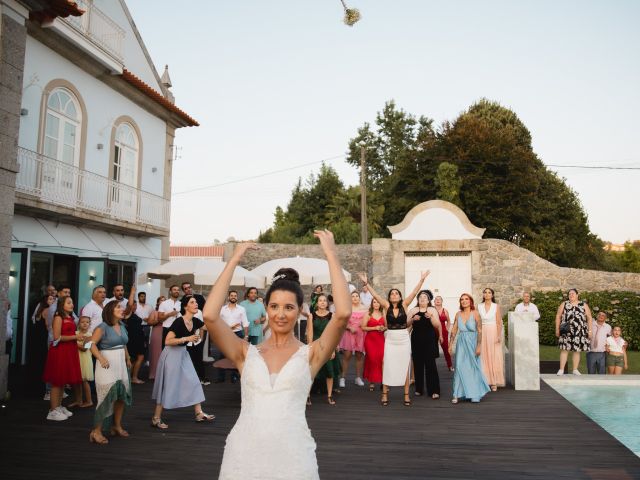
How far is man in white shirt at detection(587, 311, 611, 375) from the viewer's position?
1088 cm

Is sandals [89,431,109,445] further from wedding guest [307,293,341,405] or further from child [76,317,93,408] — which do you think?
wedding guest [307,293,341,405]

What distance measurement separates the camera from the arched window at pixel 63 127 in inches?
534

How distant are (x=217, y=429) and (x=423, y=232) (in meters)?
14.5

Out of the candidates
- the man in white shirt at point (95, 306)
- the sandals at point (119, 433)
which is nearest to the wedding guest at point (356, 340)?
the man in white shirt at point (95, 306)

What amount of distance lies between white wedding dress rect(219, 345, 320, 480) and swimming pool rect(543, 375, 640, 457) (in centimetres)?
535

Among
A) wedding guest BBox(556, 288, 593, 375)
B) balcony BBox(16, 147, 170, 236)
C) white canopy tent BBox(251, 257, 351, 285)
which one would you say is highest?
balcony BBox(16, 147, 170, 236)

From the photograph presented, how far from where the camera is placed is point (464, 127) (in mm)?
30922

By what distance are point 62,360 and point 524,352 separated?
7.89 m

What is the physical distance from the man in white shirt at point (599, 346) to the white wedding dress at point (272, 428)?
10122 millimetres

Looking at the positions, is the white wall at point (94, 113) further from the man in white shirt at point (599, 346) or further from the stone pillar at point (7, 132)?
the man in white shirt at point (599, 346)

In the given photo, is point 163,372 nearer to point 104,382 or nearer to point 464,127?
point 104,382

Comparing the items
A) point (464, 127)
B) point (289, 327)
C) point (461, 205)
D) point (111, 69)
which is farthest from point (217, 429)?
point (464, 127)

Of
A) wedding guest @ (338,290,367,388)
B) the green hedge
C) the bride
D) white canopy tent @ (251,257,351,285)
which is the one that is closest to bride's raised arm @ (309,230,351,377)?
the bride

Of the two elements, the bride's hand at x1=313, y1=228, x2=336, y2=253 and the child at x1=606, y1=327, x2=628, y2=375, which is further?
the child at x1=606, y1=327, x2=628, y2=375
